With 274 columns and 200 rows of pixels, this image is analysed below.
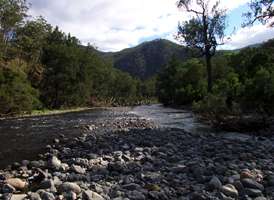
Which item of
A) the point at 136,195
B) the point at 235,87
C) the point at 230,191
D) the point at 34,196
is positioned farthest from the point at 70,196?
the point at 235,87

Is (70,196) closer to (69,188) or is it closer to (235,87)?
(69,188)

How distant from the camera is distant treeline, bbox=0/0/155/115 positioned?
1796 inches

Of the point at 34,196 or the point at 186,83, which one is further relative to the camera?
the point at 186,83

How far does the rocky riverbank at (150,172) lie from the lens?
884 centimetres

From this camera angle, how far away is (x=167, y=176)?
34.6ft

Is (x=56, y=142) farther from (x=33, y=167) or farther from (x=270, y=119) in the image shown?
(x=270, y=119)

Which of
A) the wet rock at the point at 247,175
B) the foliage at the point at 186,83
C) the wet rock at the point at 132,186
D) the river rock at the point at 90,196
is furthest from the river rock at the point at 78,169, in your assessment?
the foliage at the point at 186,83

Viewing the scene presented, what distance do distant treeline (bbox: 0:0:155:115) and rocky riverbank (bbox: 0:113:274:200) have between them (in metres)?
29.9

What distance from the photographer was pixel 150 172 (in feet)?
35.9

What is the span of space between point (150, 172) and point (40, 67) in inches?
2168

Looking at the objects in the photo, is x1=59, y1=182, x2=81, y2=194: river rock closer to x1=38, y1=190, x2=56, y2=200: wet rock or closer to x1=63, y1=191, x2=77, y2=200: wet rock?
x1=63, y1=191, x2=77, y2=200: wet rock

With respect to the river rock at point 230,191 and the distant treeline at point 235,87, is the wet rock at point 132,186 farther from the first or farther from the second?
the distant treeline at point 235,87

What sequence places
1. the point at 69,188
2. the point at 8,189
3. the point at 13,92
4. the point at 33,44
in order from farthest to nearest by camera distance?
1. the point at 33,44
2. the point at 13,92
3. the point at 8,189
4. the point at 69,188

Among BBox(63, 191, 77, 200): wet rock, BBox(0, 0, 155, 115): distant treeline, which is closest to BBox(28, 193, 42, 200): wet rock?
BBox(63, 191, 77, 200): wet rock
